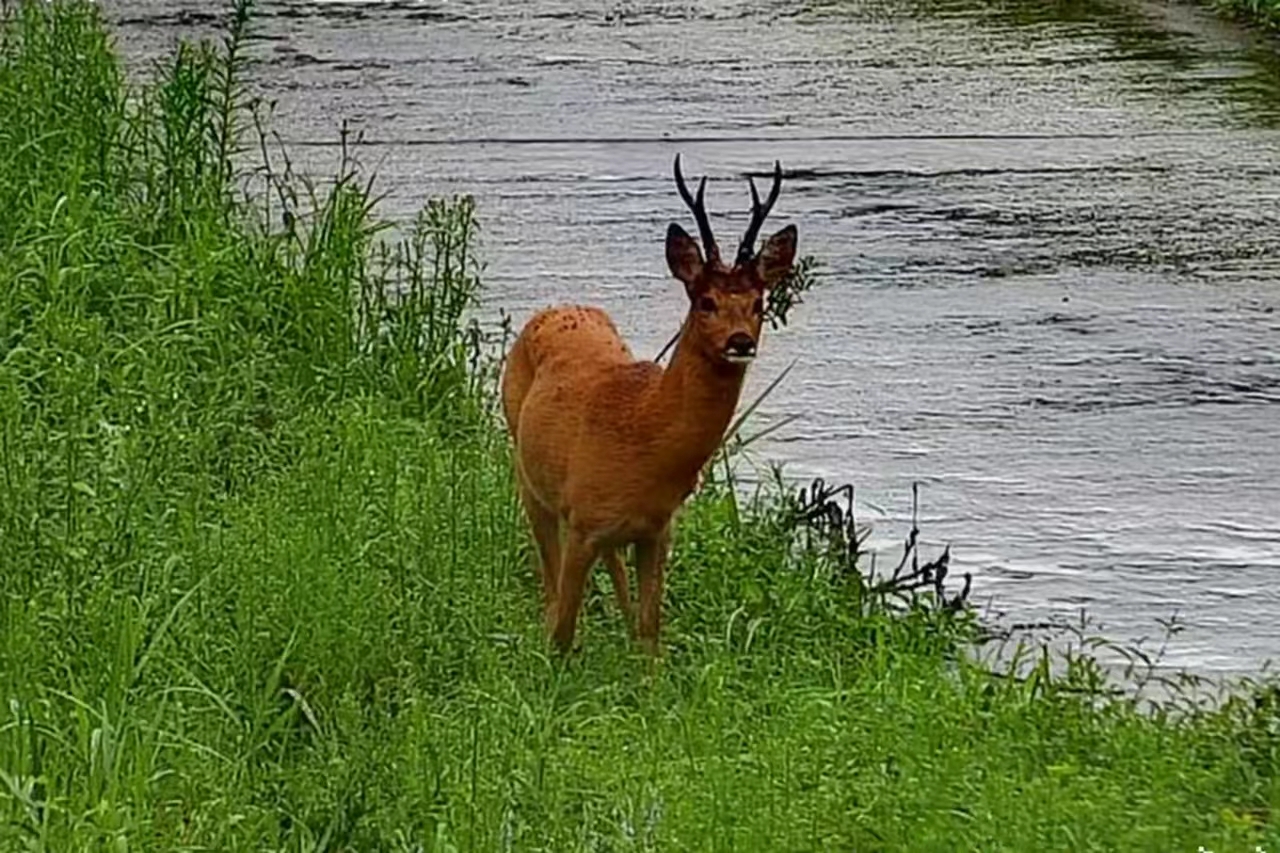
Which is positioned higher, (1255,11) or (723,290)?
(723,290)

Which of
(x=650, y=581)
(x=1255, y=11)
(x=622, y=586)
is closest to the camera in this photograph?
(x=650, y=581)

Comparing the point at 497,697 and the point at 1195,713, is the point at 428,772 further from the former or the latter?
the point at 1195,713

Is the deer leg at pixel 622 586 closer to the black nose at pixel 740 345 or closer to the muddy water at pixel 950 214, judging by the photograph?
the black nose at pixel 740 345

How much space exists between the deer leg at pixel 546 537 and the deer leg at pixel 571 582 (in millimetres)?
210

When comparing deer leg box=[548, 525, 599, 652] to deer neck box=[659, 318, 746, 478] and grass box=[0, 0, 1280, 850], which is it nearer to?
grass box=[0, 0, 1280, 850]

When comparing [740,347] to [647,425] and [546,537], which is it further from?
[546,537]

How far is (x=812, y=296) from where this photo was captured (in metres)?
9.27

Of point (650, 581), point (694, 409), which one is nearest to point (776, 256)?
point (694, 409)

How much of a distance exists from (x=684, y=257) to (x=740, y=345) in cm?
21

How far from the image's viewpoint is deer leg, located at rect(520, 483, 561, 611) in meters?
6.23

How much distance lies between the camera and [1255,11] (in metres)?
14.7

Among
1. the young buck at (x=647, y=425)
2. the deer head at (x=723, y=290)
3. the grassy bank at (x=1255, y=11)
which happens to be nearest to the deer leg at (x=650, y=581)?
the young buck at (x=647, y=425)

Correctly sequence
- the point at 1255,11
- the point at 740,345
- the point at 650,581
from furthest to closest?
the point at 1255,11, the point at 650,581, the point at 740,345

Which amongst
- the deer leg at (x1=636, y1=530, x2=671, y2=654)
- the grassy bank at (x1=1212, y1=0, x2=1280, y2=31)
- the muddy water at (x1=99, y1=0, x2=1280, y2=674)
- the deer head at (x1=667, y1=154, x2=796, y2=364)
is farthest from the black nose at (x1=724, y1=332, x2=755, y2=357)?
the grassy bank at (x1=1212, y1=0, x2=1280, y2=31)
